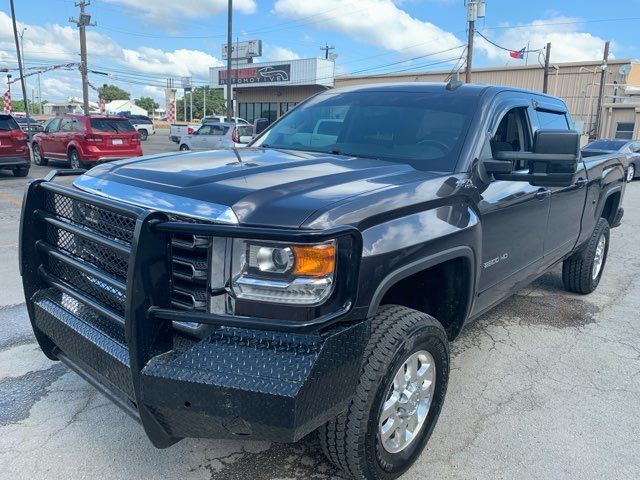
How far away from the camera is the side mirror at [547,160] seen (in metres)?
2.84

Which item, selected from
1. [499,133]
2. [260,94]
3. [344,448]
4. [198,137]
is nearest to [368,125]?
[499,133]

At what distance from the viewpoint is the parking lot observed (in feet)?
8.47

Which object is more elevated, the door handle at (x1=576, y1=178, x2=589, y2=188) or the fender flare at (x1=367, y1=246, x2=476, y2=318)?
the door handle at (x1=576, y1=178, x2=589, y2=188)

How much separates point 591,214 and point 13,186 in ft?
40.0

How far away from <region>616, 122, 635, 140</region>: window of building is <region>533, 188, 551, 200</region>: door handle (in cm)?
3324

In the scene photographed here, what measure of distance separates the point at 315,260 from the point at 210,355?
517 millimetres

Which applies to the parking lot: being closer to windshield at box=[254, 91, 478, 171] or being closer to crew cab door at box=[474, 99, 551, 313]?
crew cab door at box=[474, 99, 551, 313]

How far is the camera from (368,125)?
3545 millimetres

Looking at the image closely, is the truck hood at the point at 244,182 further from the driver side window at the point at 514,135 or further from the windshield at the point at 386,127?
the driver side window at the point at 514,135

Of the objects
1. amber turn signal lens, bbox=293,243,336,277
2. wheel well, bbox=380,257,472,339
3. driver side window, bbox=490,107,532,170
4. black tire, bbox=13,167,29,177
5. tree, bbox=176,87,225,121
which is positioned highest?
tree, bbox=176,87,225,121

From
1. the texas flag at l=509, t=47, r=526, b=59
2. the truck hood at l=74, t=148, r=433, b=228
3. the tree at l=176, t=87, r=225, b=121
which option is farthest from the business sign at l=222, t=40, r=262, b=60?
the tree at l=176, t=87, r=225, b=121

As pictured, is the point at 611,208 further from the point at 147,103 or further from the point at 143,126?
the point at 147,103

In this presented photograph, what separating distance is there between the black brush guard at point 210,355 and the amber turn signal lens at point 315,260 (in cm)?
5

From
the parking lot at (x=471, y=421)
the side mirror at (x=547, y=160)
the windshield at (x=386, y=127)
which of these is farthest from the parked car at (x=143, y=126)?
the side mirror at (x=547, y=160)
